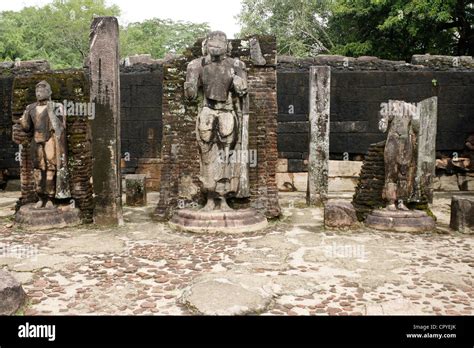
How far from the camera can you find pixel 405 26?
14219 mm

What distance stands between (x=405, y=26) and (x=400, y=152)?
840 centimetres

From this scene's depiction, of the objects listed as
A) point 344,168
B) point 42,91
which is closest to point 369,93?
point 344,168

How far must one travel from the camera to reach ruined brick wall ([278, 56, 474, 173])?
39.4ft

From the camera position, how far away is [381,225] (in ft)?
23.8

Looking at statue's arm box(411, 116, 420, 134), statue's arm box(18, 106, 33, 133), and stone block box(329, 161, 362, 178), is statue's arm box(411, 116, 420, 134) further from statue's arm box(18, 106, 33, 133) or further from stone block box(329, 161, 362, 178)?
statue's arm box(18, 106, 33, 133)

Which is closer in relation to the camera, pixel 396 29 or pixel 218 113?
pixel 218 113

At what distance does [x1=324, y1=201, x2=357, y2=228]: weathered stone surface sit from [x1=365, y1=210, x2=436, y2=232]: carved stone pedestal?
33 cm

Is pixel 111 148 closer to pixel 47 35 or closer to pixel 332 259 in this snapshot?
pixel 332 259

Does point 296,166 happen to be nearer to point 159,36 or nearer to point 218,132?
point 218,132

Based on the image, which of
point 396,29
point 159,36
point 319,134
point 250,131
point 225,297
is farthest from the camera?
point 159,36

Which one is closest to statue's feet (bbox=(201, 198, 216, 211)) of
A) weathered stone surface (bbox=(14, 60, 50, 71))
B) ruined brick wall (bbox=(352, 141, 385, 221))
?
ruined brick wall (bbox=(352, 141, 385, 221))

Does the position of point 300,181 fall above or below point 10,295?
above

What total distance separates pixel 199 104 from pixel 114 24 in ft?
5.84

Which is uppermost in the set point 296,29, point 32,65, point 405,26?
point 296,29
